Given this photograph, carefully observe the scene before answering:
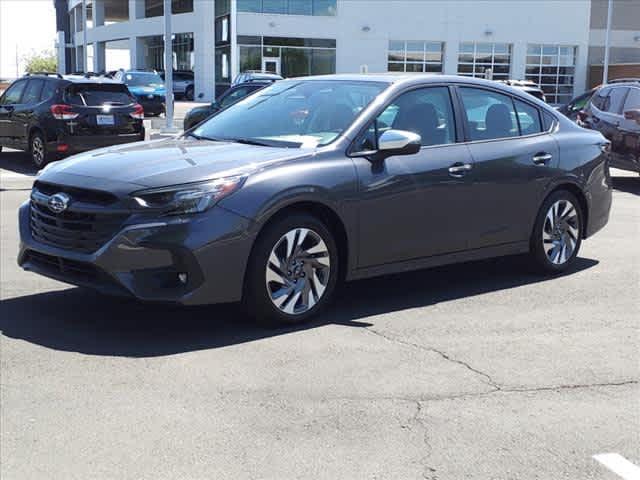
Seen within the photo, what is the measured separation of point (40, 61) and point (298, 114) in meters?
141

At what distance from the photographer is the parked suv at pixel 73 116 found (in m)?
14.7

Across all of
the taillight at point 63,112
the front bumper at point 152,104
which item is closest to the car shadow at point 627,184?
the taillight at point 63,112

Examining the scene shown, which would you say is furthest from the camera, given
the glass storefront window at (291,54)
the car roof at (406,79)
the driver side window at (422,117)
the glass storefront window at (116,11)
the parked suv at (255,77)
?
the glass storefront window at (116,11)

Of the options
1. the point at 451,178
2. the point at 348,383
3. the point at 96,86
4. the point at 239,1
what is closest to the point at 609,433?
the point at 348,383

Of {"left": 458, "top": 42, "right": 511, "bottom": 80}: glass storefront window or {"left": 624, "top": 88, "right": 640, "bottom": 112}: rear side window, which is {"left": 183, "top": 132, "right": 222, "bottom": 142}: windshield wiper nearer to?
{"left": 624, "top": 88, "right": 640, "bottom": 112}: rear side window

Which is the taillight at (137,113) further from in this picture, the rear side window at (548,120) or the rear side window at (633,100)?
the rear side window at (548,120)

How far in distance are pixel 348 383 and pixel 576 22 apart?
55965 millimetres

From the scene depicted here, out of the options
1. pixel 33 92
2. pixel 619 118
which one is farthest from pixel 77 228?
pixel 619 118

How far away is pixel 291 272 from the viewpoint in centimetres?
568

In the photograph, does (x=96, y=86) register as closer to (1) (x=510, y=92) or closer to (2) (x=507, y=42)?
(1) (x=510, y=92)

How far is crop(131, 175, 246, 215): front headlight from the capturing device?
522cm

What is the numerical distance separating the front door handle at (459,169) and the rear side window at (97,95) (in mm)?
9810

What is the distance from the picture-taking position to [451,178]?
6.48m

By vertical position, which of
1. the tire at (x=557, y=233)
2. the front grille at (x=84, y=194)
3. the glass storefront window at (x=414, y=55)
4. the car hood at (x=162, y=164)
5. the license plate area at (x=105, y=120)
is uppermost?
the glass storefront window at (x=414, y=55)
